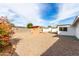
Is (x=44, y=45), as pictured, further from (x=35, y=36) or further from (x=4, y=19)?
(x=4, y=19)

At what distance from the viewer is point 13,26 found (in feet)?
14.0

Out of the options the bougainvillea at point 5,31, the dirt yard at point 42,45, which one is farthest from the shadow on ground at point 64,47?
the bougainvillea at point 5,31

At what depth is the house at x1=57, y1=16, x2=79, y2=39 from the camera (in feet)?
14.0

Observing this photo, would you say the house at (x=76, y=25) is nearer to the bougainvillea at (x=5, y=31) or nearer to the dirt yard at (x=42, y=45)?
the dirt yard at (x=42, y=45)

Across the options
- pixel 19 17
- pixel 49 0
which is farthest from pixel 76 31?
pixel 19 17

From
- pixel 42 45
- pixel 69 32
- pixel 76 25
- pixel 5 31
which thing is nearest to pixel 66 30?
pixel 69 32

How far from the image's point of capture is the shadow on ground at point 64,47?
14.0 ft

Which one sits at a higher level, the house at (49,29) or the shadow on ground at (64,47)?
the house at (49,29)

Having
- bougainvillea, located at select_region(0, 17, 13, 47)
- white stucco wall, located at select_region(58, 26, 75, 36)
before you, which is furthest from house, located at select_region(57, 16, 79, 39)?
bougainvillea, located at select_region(0, 17, 13, 47)

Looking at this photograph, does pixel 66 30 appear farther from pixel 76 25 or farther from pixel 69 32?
pixel 76 25

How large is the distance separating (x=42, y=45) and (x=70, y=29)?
0.48m

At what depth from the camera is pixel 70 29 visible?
4289 mm

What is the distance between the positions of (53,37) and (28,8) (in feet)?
1.88

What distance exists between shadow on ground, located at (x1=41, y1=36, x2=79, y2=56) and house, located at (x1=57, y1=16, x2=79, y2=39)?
7 centimetres
